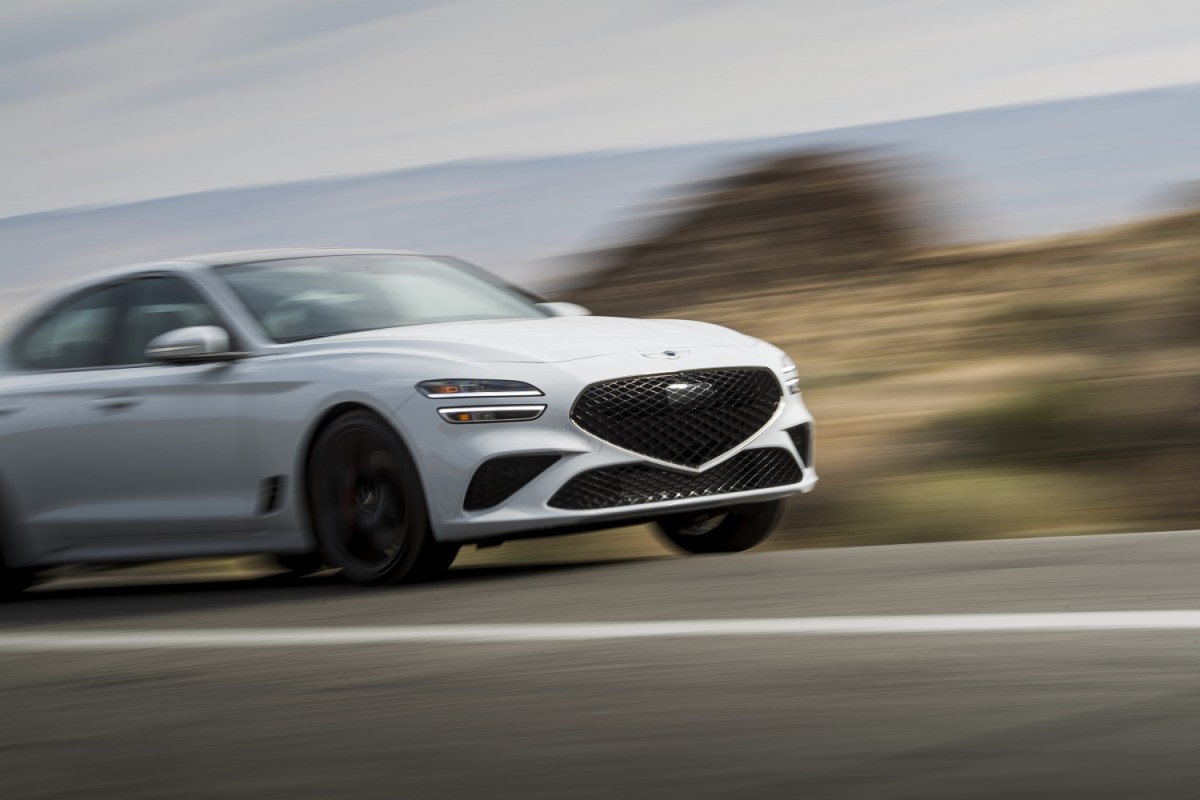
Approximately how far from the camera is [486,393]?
290 inches

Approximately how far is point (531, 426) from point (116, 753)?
10.1 ft

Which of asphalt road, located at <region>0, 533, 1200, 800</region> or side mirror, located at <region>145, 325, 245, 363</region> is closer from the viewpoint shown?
asphalt road, located at <region>0, 533, 1200, 800</region>

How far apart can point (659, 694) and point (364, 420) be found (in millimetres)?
3119

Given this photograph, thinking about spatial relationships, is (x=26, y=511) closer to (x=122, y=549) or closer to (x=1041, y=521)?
(x=122, y=549)

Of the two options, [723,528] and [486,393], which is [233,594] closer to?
[486,393]

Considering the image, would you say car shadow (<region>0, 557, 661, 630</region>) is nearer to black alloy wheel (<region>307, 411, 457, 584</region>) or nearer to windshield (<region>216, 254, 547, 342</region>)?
black alloy wheel (<region>307, 411, 457, 584</region>)

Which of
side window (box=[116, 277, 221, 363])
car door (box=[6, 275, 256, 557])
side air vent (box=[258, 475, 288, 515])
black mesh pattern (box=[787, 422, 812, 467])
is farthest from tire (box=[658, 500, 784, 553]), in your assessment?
side window (box=[116, 277, 221, 363])

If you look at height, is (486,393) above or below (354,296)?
below

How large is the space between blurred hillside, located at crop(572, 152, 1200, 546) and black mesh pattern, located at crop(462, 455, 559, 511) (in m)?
3.02

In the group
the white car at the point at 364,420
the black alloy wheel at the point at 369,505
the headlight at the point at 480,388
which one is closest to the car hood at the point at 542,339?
the white car at the point at 364,420

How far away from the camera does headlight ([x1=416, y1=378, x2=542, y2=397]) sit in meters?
7.37

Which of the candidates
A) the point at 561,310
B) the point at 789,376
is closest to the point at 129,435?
the point at 561,310

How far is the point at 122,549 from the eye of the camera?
8.61m

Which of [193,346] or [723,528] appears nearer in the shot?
[193,346]
